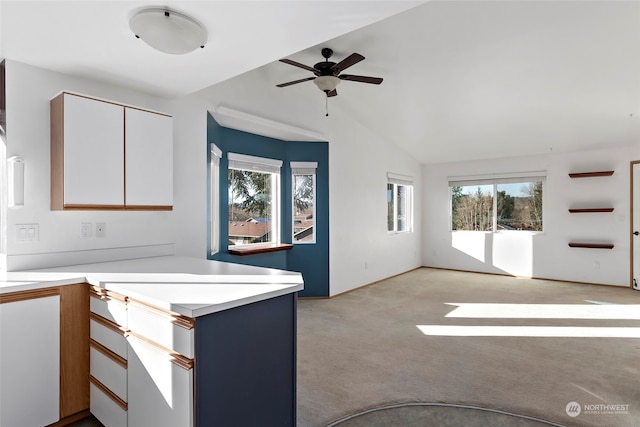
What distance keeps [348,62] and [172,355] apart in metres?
2.62

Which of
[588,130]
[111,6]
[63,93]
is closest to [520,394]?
[111,6]

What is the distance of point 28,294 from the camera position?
1789 mm

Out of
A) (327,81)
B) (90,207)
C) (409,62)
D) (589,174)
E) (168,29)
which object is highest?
(409,62)

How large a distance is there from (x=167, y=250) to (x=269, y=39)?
6.24 ft

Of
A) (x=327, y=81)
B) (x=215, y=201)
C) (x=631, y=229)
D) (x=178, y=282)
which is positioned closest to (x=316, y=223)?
(x=215, y=201)

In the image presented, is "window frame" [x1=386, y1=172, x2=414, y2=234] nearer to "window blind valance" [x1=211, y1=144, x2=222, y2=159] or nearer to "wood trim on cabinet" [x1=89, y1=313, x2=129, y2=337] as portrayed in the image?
"window blind valance" [x1=211, y1=144, x2=222, y2=159]

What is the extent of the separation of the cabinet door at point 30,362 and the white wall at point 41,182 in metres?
0.54

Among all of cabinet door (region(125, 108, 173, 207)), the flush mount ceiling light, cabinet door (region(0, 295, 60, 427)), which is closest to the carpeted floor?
cabinet door (region(0, 295, 60, 427))

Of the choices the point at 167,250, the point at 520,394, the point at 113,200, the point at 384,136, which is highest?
the point at 384,136

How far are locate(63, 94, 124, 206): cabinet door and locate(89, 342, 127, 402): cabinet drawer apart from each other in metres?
0.93

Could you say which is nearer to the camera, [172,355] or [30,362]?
[172,355]

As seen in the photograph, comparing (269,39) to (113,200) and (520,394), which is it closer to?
(113,200)

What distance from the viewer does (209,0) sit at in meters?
1.55

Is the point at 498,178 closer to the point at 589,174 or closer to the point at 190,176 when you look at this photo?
the point at 589,174
